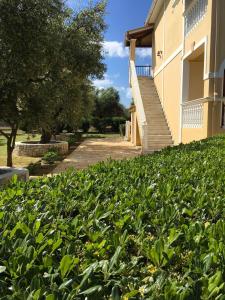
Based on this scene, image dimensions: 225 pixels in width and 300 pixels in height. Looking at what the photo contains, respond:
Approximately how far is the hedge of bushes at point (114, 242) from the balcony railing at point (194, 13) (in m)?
10.9

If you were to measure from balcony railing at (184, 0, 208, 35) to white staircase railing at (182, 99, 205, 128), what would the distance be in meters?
2.82

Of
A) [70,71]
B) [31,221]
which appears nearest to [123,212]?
[31,221]

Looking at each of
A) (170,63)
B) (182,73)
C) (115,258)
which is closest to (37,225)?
(115,258)

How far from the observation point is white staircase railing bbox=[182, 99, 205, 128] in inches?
493

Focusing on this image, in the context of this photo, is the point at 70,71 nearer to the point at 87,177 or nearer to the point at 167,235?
the point at 87,177

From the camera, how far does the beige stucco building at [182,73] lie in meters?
11.6

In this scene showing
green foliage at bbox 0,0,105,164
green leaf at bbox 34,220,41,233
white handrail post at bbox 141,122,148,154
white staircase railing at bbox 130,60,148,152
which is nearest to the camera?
green leaf at bbox 34,220,41,233

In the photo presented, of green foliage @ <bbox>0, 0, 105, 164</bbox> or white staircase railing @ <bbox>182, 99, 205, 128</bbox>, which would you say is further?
white staircase railing @ <bbox>182, 99, 205, 128</bbox>

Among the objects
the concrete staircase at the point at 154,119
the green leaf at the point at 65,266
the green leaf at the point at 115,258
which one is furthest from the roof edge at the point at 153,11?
the green leaf at the point at 65,266

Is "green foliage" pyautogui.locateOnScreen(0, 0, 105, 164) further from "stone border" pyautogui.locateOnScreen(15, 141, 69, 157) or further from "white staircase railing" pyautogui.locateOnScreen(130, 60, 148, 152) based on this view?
"stone border" pyautogui.locateOnScreen(15, 141, 69, 157)

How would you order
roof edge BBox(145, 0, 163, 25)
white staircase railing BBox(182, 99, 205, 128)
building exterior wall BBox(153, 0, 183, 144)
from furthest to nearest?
roof edge BBox(145, 0, 163, 25)
building exterior wall BBox(153, 0, 183, 144)
white staircase railing BBox(182, 99, 205, 128)

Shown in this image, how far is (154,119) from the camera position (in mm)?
19766

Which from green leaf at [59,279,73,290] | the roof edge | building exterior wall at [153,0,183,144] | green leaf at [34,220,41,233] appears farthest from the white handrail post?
green leaf at [59,279,73,290]

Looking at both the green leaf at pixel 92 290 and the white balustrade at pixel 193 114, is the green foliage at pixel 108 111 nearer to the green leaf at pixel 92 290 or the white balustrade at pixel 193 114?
the white balustrade at pixel 193 114
